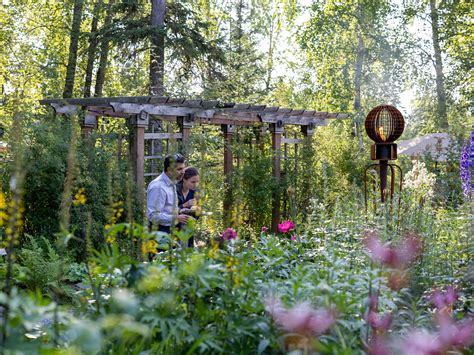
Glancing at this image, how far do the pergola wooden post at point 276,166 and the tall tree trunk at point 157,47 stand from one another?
337 centimetres

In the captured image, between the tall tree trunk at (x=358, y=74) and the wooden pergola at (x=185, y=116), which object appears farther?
the tall tree trunk at (x=358, y=74)

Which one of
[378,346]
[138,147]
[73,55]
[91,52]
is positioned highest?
[73,55]

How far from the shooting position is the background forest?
2096 mm

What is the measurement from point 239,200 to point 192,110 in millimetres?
7857

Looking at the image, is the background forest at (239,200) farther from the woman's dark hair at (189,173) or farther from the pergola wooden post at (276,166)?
the woman's dark hair at (189,173)

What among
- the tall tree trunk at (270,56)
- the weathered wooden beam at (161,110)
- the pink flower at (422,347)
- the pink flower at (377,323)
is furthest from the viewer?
the tall tree trunk at (270,56)

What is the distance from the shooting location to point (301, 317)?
6.06ft

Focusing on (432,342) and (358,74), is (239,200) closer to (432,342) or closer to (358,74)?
(432,342)

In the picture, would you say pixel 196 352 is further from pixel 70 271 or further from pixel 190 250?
pixel 70 271

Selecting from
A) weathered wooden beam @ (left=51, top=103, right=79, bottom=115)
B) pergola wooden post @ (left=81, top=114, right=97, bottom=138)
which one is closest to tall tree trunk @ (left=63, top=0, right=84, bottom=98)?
pergola wooden post @ (left=81, top=114, right=97, bottom=138)

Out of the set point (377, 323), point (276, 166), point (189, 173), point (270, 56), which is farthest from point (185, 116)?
point (270, 56)

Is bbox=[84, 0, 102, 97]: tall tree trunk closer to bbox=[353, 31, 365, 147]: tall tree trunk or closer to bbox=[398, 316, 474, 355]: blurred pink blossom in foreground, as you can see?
bbox=[353, 31, 365, 147]: tall tree trunk

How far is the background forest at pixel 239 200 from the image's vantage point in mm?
2096

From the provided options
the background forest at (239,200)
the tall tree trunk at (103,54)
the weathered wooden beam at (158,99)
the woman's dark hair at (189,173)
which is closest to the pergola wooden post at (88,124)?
the background forest at (239,200)
